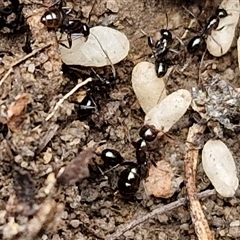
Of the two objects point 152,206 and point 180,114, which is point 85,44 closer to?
point 180,114

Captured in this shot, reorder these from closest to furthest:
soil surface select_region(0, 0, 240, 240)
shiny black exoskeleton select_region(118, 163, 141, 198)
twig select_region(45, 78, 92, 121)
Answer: soil surface select_region(0, 0, 240, 240) → twig select_region(45, 78, 92, 121) → shiny black exoskeleton select_region(118, 163, 141, 198)

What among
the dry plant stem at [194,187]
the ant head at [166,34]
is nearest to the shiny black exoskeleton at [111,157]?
the dry plant stem at [194,187]

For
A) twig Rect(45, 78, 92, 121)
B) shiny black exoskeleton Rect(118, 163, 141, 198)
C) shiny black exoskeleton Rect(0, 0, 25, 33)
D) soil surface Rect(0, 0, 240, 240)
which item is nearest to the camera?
soil surface Rect(0, 0, 240, 240)

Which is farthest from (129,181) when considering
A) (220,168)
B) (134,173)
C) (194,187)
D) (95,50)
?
(95,50)

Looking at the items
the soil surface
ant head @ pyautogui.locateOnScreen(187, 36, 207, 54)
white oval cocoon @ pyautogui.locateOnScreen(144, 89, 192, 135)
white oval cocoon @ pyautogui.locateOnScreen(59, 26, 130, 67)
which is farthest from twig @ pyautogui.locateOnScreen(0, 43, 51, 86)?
ant head @ pyautogui.locateOnScreen(187, 36, 207, 54)

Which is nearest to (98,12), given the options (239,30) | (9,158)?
(239,30)

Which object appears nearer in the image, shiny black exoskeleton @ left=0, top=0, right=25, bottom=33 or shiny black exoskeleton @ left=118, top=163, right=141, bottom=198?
shiny black exoskeleton @ left=118, top=163, right=141, bottom=198

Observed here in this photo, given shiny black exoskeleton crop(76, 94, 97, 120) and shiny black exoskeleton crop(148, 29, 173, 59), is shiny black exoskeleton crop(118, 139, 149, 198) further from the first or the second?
shiny black exoskeleton crop(148, 29, 173, 59)
